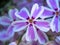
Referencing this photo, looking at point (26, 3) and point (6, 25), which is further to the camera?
point (26, 3)

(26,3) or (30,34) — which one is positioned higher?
(26,3)

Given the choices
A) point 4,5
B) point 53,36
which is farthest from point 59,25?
point 4,5

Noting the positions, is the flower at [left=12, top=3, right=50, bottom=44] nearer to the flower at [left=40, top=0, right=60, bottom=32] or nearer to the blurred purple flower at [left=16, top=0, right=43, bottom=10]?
the flower at [left=40, top=0, right=60, bottom=32]

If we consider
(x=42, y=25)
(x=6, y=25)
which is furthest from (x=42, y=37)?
(x=6, y=25)

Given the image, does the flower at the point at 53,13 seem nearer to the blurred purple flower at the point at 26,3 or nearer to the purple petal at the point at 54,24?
the purple petal at the point at 54,24

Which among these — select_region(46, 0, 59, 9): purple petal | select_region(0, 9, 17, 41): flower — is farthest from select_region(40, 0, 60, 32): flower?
select_region(0, 9, 17, 41): flower

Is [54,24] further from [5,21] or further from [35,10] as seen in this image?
[5,21]

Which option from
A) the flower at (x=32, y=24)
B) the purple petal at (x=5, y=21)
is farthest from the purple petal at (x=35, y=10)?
the purple petal at (x=5, y=21)

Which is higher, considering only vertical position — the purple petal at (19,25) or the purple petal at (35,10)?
the purple petal at (35,10)
